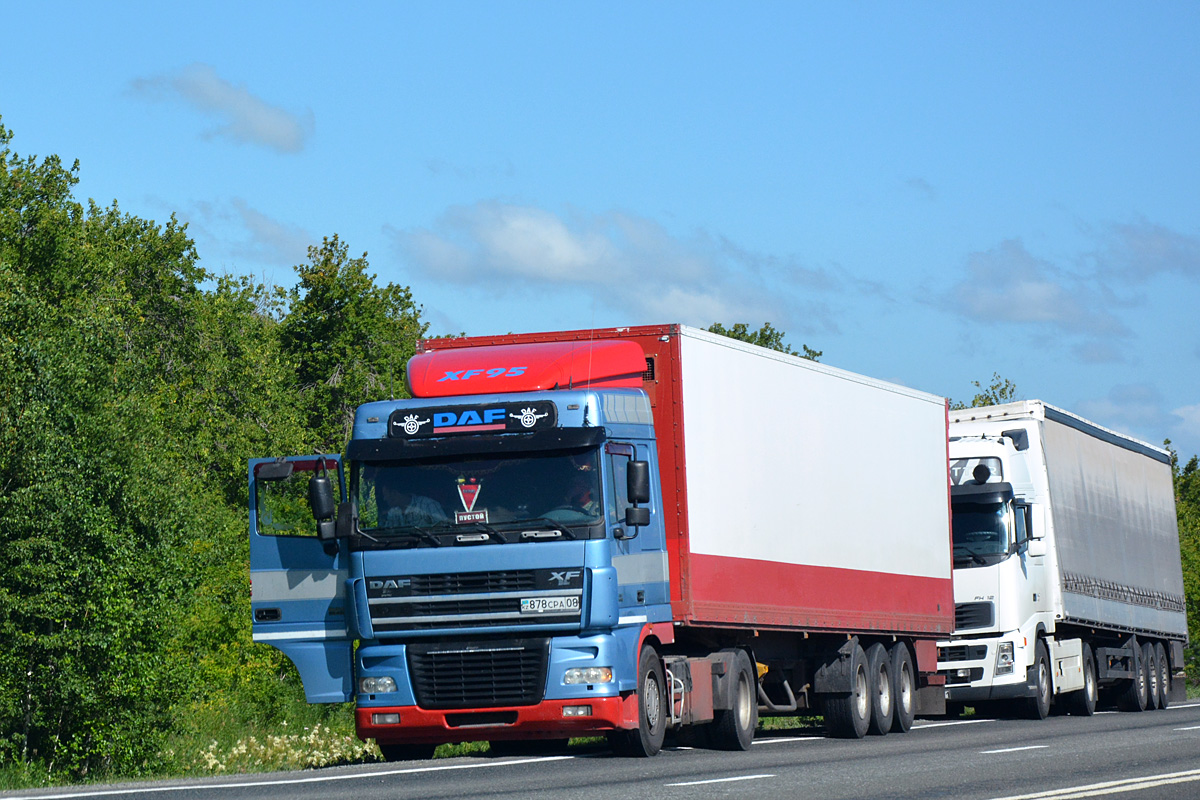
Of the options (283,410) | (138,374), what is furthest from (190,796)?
(283,410)

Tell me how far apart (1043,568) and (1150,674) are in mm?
6533

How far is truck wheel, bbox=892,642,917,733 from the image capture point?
20719 mm

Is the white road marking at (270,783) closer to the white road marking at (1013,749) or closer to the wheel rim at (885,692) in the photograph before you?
the white road marking at (1013,749)

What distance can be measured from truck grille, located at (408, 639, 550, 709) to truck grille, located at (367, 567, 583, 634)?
217mm

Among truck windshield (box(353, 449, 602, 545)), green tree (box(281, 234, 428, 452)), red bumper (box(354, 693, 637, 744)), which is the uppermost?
green tree (box(281, 234, 428, 452))

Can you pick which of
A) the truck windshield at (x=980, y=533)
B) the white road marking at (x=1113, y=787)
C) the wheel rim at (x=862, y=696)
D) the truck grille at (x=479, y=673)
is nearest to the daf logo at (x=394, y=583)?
the truck grille at (x=479, y=673)

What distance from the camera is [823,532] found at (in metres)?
18.5

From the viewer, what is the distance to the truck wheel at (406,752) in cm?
1605

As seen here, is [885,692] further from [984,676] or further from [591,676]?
[591,676]

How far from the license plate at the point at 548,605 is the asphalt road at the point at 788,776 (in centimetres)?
129

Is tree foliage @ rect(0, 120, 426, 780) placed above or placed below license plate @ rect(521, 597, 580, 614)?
above

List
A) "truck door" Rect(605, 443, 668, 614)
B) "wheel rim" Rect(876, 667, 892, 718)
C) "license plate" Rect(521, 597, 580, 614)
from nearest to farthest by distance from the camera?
"license plate" Rect(521, 597, 580, 614) < "truck door" Rect(605, 443, 668, 614) < "wheel rim" Rect(876, 667, 892, 718)

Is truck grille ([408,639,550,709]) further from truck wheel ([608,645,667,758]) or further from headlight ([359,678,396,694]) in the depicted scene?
truck wheel ([608,645,667,758])

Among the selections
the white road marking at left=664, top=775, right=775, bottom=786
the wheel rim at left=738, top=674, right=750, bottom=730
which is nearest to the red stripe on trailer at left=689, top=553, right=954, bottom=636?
the wheel rim at left=738, top=674, right=750, bottom=730
